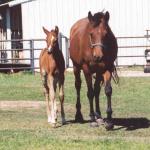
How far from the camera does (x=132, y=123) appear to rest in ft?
45.1

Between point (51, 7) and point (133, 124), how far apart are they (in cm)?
2016

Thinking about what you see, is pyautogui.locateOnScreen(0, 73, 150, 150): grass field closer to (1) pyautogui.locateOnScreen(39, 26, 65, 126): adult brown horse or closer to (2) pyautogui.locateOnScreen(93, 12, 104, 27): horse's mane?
(1) pyautogui.locateOnScreen(39, 26, 65, 126): adult brown horse

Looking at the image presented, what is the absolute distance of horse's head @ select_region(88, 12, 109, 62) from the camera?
12508 millimetres

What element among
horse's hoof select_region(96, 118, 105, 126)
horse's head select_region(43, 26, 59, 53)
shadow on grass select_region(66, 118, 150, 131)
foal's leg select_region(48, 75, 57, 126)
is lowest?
shadow on grass select_region(66, 118, 150, 131)

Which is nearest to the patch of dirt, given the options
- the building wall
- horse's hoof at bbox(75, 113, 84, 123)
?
horse's hoof at bbox(75, 113, 84, 123)

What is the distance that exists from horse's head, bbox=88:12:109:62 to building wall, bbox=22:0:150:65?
64.2 ft

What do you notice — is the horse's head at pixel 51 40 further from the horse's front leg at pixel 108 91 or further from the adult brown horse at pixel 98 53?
the horse's front leg at pixel 108 91

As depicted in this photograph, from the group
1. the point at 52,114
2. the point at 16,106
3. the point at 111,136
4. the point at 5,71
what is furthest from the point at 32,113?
the point at 5,71

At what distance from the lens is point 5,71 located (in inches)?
1204

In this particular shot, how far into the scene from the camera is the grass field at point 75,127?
35.5 feet

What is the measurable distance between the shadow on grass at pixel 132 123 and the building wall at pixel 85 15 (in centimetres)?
1801

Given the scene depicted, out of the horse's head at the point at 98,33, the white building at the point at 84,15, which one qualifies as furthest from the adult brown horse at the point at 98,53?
the white building at the point at 84,15

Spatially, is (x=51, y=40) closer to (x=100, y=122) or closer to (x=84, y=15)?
(x=100, y=122)

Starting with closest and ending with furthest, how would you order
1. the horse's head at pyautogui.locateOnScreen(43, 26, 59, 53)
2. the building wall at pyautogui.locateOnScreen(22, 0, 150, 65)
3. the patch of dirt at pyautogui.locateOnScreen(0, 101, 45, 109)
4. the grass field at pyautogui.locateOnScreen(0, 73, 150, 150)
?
the grass field at pyautogui.locateOnScreen(0, 73, 150, 150), the horse's head at pyautogui.locateOnScreen(43, 26, 59, 53), the patch of dirt at pyautogui.locateOnScreen(0, 101, 45, 109), the building wall at pyautogui.locateOnScreen(22, 0, 150, 65)
